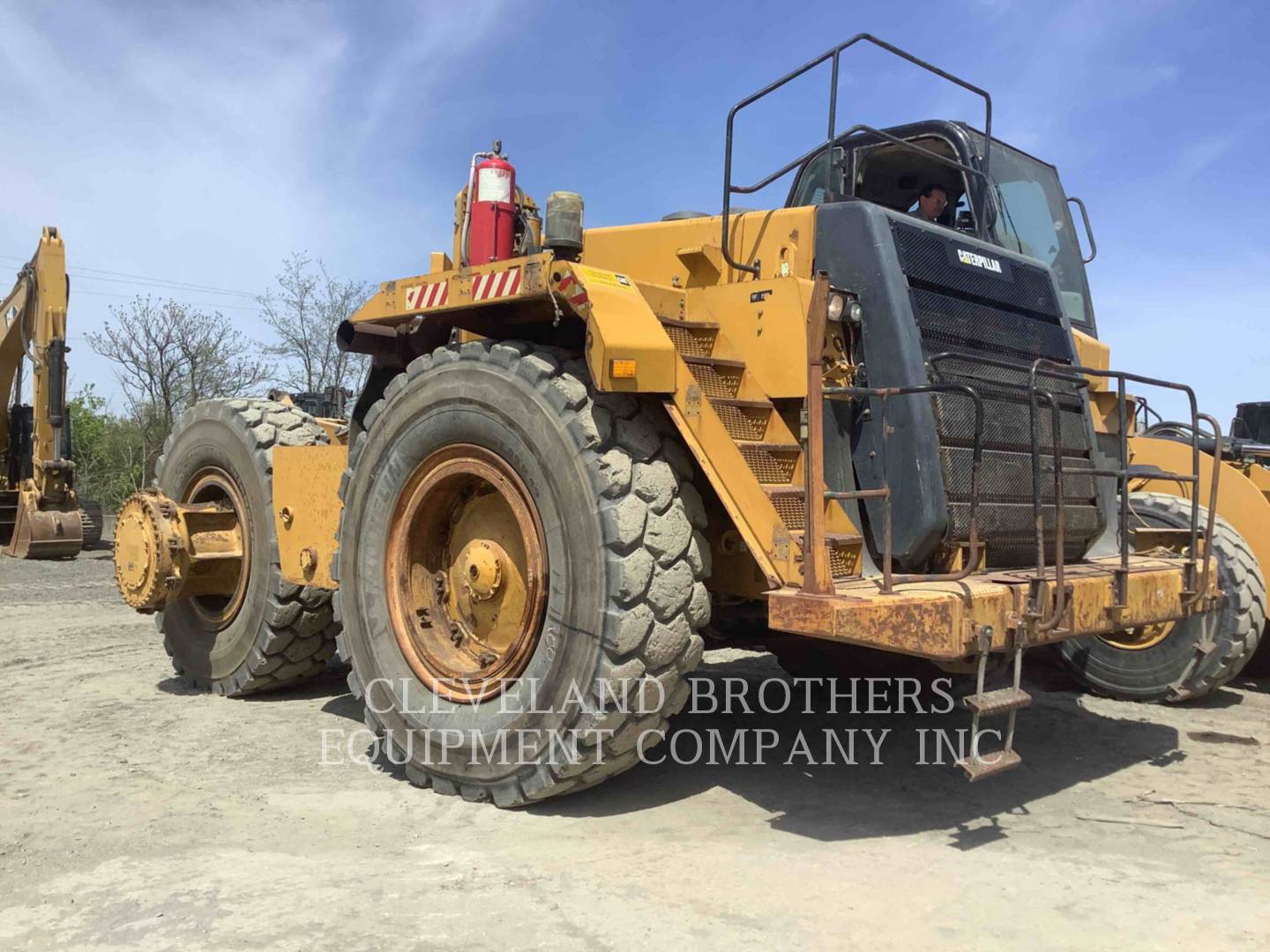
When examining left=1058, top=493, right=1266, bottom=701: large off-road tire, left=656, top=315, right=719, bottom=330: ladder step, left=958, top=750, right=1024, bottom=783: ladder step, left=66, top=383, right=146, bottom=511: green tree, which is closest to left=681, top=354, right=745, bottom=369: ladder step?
left=656, top=315, right=719, bottom=330: ladder step

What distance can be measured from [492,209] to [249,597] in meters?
2.52

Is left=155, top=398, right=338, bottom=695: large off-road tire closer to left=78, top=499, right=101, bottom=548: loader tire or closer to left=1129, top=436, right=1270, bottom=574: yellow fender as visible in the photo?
left=1129, top=436, right=1270, bottom=574: yellow fender

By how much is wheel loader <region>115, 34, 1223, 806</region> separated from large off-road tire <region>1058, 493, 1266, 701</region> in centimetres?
92

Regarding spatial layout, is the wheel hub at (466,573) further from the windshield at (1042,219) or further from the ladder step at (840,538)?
the windshield at (1042,219)

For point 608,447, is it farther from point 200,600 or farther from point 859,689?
point 200,600

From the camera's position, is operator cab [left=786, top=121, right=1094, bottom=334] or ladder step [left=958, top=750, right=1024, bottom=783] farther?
operator cab [left=786, top=121, right=1094, bottom=334]

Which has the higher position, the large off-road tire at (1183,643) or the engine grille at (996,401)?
the engine grille at (996,401)

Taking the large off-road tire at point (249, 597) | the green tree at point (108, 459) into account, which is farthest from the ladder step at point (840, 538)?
the green tree at point (108, 459)

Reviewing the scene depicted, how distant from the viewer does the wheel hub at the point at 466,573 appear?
403 cm

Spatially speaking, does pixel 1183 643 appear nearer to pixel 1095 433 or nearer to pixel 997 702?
pixel 1095 433

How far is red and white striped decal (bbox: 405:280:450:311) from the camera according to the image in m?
4.45

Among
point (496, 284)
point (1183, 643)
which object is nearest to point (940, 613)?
point (496, 284)

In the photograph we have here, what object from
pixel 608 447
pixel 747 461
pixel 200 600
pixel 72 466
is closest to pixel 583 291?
pixel 608 447

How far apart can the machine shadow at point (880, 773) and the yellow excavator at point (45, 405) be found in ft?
40.5
